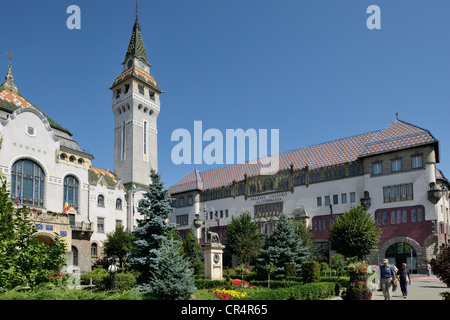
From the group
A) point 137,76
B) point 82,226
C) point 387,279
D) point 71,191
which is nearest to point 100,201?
point 71,191

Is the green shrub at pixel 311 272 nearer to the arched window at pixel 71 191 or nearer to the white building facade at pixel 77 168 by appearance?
the white building facade at pixel 77 168

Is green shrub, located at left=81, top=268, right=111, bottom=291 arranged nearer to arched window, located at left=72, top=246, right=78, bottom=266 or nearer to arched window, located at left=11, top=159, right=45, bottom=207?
arched window, located at left=72, top=246, right=78, bottom=266

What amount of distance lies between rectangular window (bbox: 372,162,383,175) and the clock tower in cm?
3359

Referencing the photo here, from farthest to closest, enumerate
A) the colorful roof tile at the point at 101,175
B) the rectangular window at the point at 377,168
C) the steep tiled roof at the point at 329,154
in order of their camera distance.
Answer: the colorful roof tile at the point at 101,175, the rectangular window at the point at 377,168, the steep tiled roof at the point at 329,154

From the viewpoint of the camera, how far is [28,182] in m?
40.8

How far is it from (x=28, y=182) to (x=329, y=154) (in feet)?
121

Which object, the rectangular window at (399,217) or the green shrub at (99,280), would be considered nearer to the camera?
the green shrub at (99,280)

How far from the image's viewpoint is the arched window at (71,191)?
45584mm

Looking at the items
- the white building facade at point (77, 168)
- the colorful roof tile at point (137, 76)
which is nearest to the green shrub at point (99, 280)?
the white building facade at point (77, 168)

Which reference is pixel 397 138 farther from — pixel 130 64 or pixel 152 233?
pixel 130 64

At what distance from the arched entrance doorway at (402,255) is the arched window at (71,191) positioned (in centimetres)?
3705
